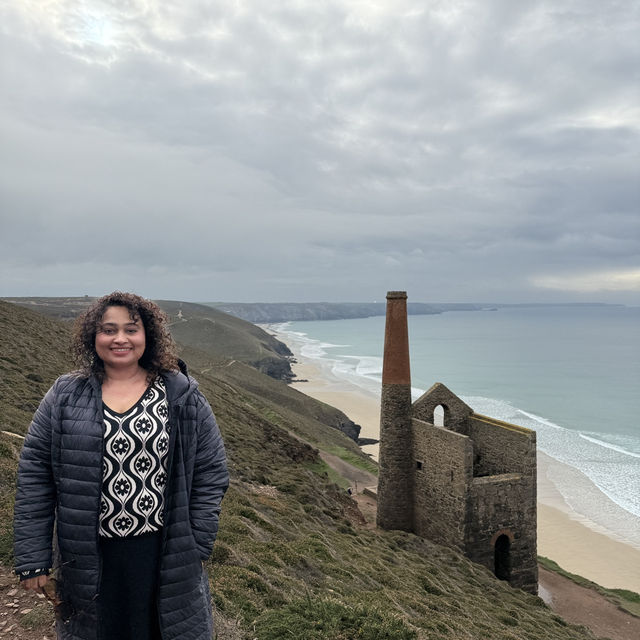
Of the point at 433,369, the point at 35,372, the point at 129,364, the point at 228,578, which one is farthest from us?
the point at 433,369

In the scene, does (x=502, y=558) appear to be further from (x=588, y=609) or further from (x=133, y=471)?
(x=133, y=471)

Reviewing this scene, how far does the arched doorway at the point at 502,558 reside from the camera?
16.7 metres

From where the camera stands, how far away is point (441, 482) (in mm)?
16719

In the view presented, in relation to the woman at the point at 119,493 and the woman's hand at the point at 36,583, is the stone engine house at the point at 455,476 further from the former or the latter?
the woman's hand at the point at 36,583

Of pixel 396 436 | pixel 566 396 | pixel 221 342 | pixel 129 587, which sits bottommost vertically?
pixel 566 396

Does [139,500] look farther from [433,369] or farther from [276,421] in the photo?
[433,369]

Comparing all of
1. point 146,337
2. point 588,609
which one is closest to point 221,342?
point 588,609

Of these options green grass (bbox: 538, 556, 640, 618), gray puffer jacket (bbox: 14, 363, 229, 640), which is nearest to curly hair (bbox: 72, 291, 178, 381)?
gray puffer jacket (bbox: 14, 363, 229, 640)

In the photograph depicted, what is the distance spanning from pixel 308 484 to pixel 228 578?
11.2 metres

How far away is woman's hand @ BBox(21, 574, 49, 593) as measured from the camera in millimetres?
3402

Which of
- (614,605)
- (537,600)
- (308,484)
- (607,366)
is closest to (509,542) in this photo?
(537,600)

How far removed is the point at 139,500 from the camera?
137 inches

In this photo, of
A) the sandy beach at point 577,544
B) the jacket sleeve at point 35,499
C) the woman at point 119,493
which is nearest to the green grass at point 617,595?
the sandy beach at point 577,544

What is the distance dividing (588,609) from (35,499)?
65.3ft
